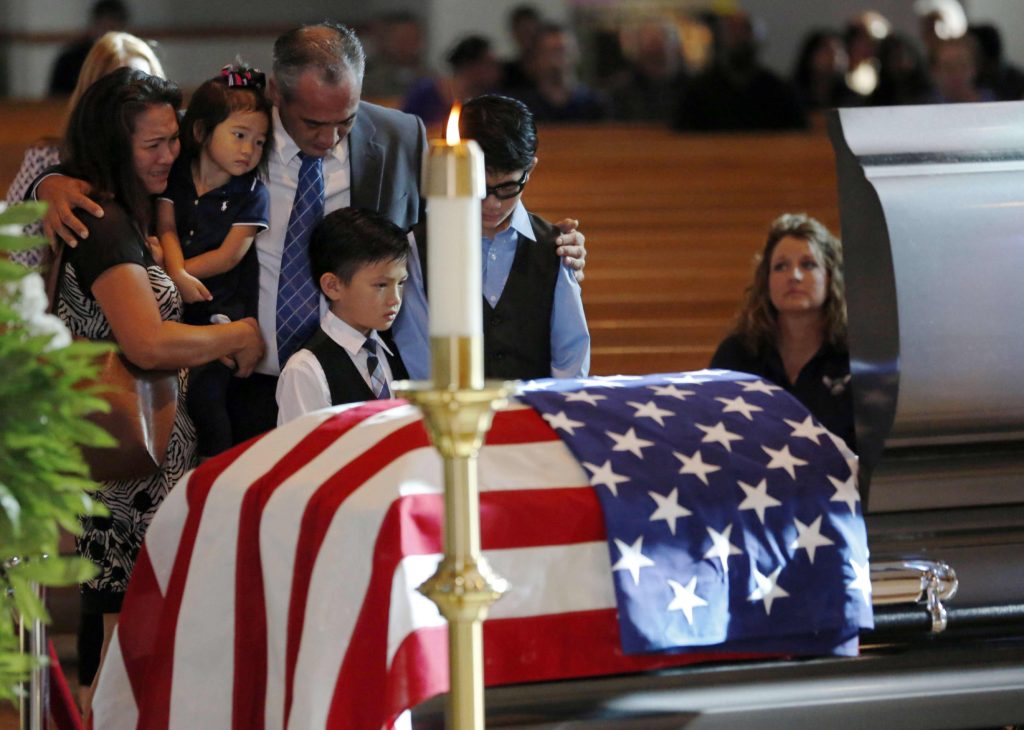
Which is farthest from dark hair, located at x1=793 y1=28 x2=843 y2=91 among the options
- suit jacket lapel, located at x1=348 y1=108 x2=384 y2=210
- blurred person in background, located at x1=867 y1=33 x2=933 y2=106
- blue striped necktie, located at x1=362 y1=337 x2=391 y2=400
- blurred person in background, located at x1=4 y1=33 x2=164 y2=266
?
blue striped necktie, located at x1=362 y1=337 x2=391 y2=400

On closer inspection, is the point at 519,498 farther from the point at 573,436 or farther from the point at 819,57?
the point at 819,57

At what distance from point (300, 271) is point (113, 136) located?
0.44 metres

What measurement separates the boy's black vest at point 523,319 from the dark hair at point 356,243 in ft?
0.68

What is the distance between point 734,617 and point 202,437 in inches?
55.6

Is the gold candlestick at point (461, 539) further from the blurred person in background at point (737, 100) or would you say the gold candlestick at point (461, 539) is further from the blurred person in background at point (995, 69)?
the blurred person in background at point (995, 69)

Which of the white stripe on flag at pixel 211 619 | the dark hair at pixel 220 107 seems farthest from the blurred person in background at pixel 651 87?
the white stripe on flag at pixel 211 619

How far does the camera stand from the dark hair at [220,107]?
3.34 meters

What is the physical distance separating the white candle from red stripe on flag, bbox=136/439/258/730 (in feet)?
3.69

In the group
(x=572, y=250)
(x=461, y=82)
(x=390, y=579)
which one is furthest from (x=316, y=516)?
(x=461, y=82)

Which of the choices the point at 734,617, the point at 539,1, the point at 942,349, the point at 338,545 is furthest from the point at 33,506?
the point at 539,1

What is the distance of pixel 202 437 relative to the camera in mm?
3400

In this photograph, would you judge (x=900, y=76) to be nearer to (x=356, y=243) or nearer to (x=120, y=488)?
(x=356, y=243)

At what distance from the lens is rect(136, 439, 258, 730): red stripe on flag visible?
251cm

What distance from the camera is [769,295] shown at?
162 inches
